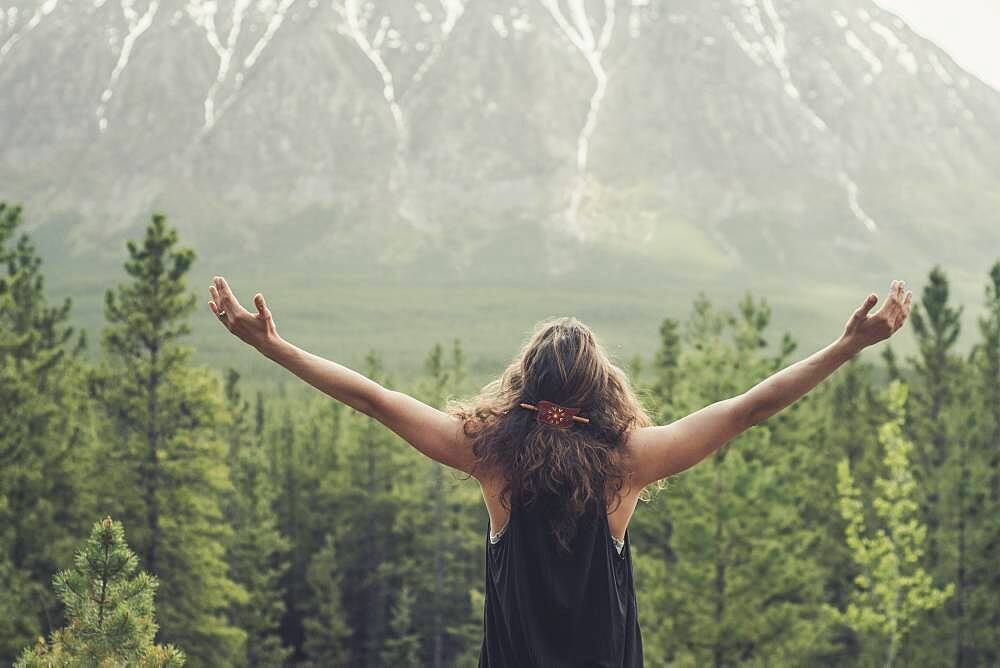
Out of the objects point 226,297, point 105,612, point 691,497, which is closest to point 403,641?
point 691,497

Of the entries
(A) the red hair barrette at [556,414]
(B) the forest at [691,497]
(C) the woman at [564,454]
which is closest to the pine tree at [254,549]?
(B) the forest at [691,497]

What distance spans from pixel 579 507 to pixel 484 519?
43.2 metres

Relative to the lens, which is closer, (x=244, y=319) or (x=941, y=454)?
(x=244, y=319)

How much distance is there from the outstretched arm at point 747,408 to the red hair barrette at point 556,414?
22 cm

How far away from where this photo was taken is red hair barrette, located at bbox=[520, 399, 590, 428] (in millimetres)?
4336

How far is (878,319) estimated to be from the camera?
432 cm

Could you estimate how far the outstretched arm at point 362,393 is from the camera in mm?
4332

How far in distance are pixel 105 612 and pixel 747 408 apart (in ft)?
16.5

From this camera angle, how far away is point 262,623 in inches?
1510

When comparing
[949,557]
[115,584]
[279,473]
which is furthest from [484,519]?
[115,584]

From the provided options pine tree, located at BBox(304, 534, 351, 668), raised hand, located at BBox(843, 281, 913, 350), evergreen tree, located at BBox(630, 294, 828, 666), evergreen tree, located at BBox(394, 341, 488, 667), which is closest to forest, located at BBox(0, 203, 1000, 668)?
evergreen tree, located at BBox(630, 294, 828, 666)

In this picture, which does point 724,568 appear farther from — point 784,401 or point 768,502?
point 784,401

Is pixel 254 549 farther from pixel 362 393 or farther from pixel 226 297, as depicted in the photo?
pixel 362 393

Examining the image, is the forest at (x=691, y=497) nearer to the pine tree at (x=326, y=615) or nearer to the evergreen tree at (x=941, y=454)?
the evergreen tree at (x=941, y=454)
